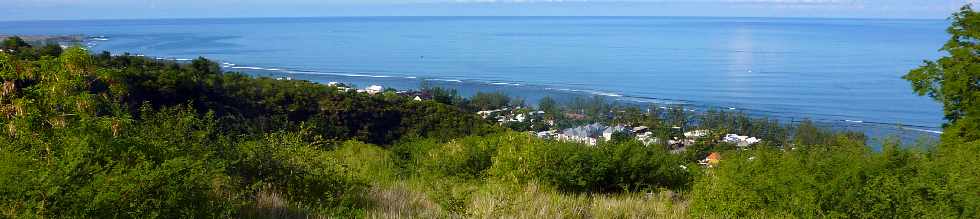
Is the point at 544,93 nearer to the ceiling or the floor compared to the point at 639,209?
nearer to the floor

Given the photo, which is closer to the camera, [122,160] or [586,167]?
[122,160]

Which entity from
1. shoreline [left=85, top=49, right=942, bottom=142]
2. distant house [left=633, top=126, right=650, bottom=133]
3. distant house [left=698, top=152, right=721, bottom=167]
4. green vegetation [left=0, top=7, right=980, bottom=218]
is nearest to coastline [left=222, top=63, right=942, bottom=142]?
shoreline [left=85, top=49, right=942, bottom=142]

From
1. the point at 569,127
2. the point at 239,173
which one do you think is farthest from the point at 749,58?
the point at 239,173

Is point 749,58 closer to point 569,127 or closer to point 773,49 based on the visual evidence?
point 773,49

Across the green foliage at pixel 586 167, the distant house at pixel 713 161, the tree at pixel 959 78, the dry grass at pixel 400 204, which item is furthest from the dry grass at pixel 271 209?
the tree at pixel 959 78

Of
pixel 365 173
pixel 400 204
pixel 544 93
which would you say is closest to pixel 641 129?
pixel 544 93

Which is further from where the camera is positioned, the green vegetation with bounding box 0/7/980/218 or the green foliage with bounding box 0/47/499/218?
the green vegetation with bounding box 0/7/980/218

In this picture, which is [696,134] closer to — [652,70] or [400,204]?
[400,204]

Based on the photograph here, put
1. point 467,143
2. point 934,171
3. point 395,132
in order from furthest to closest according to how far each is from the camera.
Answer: point 395,132, point 467,143, point 934,171

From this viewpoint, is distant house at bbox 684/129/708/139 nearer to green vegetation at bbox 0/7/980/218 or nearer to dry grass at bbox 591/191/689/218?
green vegetation at bbox 0/7/980/218
